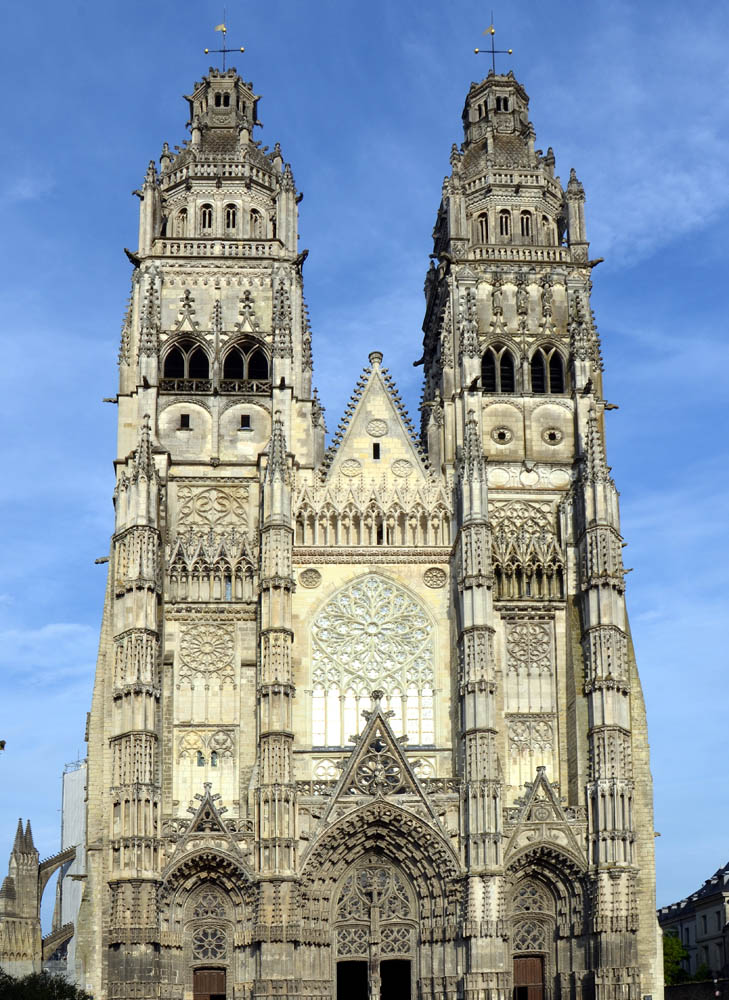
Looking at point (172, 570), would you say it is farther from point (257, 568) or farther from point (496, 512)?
point (496, 512)

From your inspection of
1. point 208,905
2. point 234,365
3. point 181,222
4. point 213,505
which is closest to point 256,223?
point 181,222

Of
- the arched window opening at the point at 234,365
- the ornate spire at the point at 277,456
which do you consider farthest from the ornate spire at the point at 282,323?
the ornate spire at the point at 277,456

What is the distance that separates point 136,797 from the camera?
40.2 metres

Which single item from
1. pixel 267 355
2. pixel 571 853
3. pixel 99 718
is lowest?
pixel 571 853

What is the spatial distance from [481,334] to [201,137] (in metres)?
12.9

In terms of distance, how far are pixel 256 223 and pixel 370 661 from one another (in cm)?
1625

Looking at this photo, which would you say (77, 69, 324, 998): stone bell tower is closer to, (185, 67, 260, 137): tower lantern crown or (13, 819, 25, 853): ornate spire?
(185, 67, 260, 137): tower lantern crown

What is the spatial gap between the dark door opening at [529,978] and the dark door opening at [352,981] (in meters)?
4.45

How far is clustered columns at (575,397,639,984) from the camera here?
132 feet

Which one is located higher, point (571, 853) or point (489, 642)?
point (489, 642)

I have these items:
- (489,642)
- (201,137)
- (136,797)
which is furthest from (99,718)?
(201,137)

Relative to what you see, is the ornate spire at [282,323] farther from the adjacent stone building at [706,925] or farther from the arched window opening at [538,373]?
the adjacent stone building at [706,925]

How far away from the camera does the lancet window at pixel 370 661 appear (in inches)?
1730

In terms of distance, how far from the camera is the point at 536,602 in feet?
148
